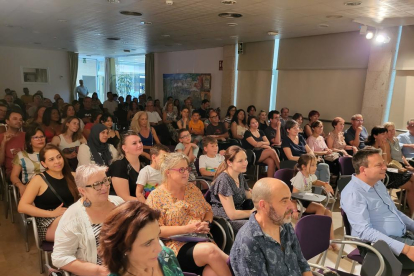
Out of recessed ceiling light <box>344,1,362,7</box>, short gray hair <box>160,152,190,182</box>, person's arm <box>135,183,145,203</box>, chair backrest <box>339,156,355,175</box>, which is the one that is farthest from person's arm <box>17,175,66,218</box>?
recessed ceiling light <box>344,1,362,7</box>

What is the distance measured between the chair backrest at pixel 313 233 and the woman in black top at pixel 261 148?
2.98 m

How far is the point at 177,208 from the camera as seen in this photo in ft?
7.17

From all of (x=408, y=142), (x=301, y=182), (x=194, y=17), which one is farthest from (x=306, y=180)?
(x=194, y=17)

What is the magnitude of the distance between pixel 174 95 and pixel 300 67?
5972mm

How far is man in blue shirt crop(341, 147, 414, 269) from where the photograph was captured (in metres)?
2.31

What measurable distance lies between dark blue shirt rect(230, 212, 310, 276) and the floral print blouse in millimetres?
569

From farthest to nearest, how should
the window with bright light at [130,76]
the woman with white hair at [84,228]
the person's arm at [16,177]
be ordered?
the window with bright light at [130,76], the person's arm at [16,177], the woman with white hair at [84,228]

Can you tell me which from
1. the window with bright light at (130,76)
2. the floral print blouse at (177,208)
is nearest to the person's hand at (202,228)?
the floral print blouse at (177,208)

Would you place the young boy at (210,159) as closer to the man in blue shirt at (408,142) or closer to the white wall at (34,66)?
the man in blue shirt at (408,142)

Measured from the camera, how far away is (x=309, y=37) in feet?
24.1

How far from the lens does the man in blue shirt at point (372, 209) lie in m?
2.31

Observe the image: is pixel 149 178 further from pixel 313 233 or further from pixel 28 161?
pixel 313 233

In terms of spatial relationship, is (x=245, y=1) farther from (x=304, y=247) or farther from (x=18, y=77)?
(x=18, y=77)

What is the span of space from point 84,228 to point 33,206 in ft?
3.12
